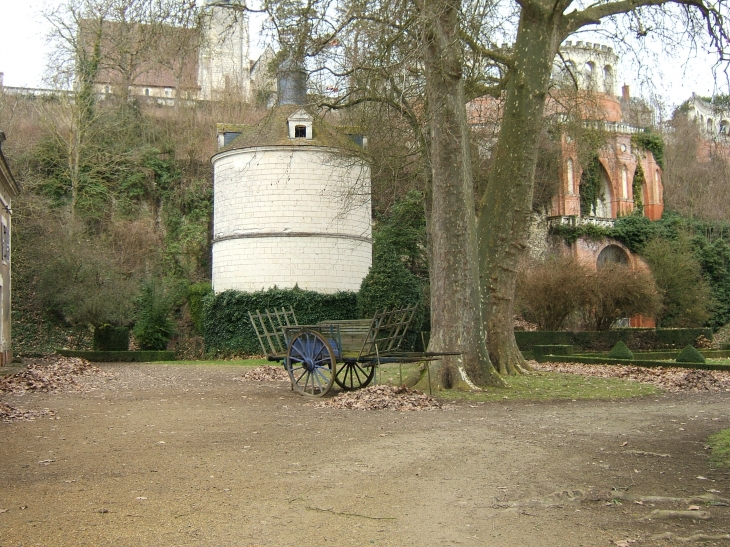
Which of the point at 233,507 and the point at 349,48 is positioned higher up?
the point at 349,48

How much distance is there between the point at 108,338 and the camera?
89.2 ft

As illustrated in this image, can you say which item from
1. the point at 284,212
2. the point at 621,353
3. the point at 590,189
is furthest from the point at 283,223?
the point at 590,189

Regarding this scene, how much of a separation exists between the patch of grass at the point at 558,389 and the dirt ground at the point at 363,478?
1.92 metres

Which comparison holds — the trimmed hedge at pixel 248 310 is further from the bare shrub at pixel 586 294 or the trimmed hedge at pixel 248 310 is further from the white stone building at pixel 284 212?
the bare shrub at pixel 586 294

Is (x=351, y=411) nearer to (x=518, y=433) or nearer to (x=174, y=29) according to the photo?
(x=518, y=433)

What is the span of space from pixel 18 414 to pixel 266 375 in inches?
311

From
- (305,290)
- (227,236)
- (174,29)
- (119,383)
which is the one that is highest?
(174,29)

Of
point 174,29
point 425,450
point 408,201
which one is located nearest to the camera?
point 425,450

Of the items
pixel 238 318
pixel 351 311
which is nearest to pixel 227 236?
pixel 238 318

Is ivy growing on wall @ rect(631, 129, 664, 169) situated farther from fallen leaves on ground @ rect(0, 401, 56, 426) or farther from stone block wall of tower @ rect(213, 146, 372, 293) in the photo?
fallen leaves on ground @ rect(0, 401, 56, 426)

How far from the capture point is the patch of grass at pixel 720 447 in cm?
671

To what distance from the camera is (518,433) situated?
841 cm

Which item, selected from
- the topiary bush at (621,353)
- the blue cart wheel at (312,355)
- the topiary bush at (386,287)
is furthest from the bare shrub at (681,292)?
the blue cart wheel at (312,355)

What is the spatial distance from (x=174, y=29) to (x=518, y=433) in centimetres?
863
